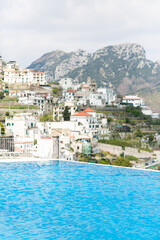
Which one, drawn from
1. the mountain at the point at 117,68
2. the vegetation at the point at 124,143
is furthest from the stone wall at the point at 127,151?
the mountain at the point at 117,68

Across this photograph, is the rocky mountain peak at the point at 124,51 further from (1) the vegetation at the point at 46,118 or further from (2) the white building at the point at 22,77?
(1) the vegetation at the point at 46,118

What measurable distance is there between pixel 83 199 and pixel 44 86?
40487 millimetres

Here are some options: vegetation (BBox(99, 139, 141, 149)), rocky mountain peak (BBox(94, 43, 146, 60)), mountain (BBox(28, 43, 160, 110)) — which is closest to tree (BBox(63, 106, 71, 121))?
vegetation (BBox(99, 139, 141, 149))

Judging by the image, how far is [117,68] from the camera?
114 m

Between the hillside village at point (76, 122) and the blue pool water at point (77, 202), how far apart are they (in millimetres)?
3000

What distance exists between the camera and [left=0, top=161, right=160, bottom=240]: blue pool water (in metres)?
7.75

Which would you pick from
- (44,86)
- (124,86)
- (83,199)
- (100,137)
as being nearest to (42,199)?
(83,199)

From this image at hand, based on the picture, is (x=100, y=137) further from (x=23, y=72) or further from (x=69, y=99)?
(x=23, y=72)

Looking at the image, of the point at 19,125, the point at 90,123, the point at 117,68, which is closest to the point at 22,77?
the point at 90,123

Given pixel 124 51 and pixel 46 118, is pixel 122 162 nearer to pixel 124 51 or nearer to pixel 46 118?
pixel 46 118

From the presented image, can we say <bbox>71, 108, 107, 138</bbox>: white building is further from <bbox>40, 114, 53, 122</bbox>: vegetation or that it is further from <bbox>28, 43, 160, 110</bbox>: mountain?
<bbox>28, 43, 160, 110</bbox>: mountain

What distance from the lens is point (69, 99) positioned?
4647 cm

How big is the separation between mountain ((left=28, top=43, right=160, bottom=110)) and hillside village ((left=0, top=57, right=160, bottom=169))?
5112 centimetres

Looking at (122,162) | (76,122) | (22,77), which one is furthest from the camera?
(22,77)
